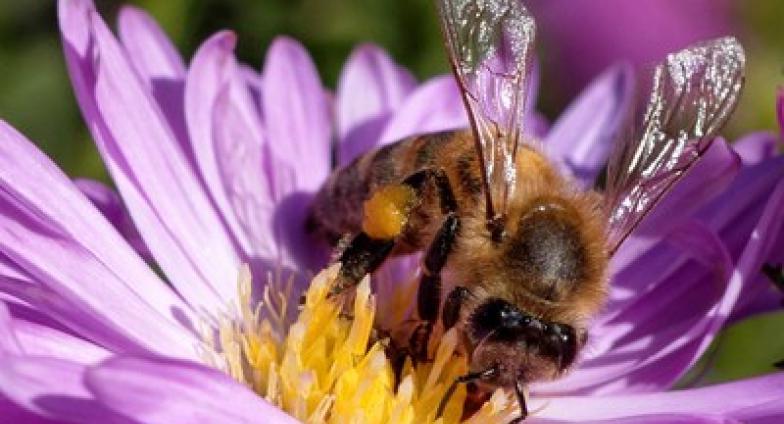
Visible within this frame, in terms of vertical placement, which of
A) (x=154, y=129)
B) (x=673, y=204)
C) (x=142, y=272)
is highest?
(x=154, y=129)

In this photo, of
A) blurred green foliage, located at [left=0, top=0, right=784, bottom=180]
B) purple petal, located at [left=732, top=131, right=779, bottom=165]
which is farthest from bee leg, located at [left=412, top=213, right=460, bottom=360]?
blurred green foliage, located at [left=0, top=0, right=784, bottom=180]

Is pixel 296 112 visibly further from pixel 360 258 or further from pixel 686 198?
pixel 686 198

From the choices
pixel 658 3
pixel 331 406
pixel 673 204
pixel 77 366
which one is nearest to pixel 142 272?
pixel 331 406

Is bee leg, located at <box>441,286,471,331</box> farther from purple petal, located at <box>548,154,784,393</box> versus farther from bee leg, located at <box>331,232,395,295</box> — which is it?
purple petal, located at <box>548,154,784,393</box>

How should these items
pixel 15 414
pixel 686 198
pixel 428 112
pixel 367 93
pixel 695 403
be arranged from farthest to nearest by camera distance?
pixel 367 93 < pixel 428 112 < pixel 686 198 < pixel 695 403 < pixel 15 414

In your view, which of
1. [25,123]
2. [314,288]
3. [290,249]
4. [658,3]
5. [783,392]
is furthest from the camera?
[658,3]

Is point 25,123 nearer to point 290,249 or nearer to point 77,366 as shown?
point 290,249

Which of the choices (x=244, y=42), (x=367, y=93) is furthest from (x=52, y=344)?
(x=244, y=42)
